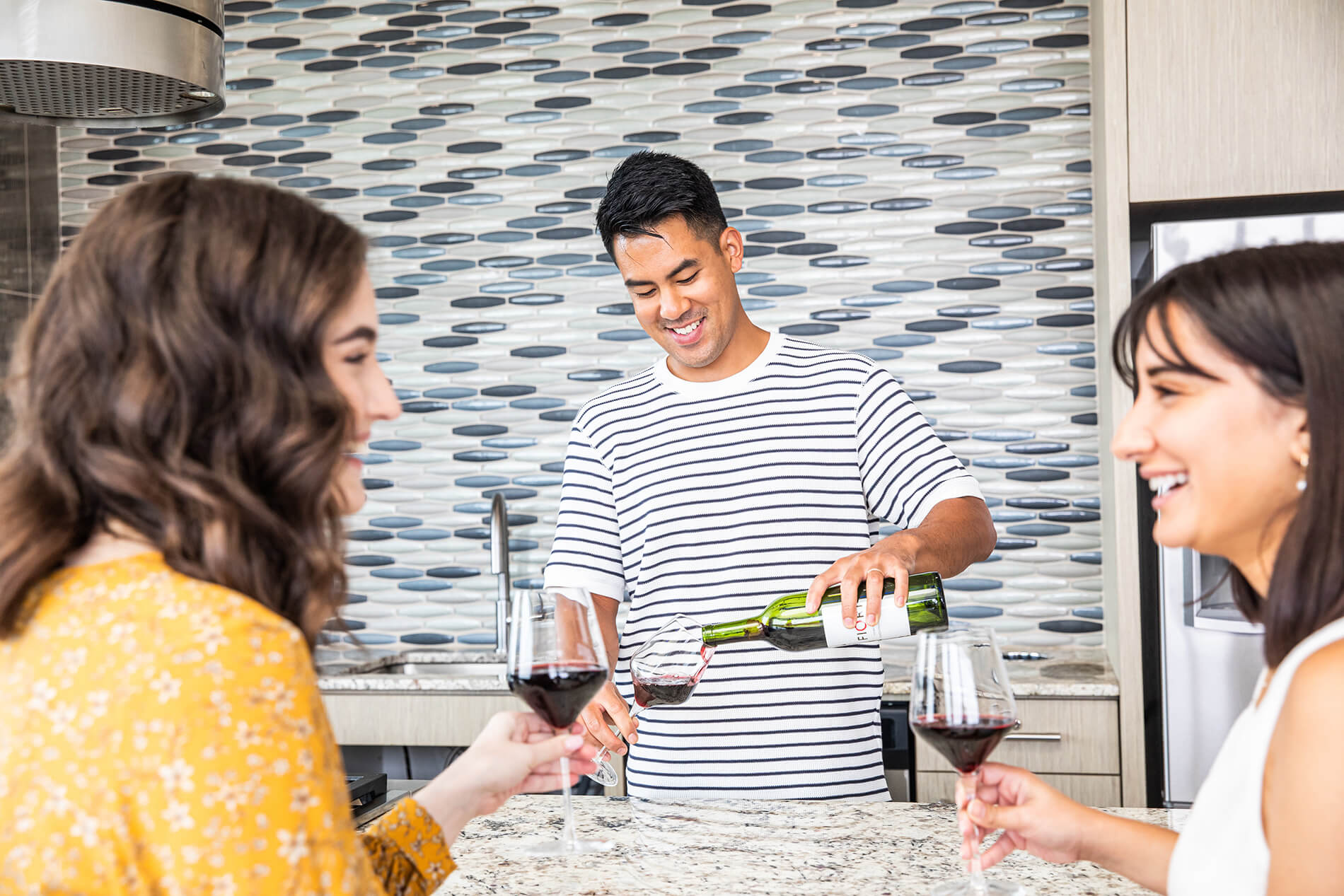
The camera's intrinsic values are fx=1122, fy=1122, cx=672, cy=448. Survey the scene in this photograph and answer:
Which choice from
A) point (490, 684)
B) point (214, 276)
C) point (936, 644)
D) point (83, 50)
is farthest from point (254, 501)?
point (490, 684)

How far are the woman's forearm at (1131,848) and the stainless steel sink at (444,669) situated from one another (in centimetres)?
223

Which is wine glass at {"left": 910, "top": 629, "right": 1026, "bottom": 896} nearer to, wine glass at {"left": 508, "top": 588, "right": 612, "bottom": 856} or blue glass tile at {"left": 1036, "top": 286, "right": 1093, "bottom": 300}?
wine glass at {"left": 508, "top": 588, "right": 612, "bottom": 856}

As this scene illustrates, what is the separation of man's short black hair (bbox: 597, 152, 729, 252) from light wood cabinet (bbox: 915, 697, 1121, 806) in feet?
4.40

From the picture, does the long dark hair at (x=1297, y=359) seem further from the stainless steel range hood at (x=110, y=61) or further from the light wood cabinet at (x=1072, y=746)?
the light wood cabinet at (x=1072, y=746)

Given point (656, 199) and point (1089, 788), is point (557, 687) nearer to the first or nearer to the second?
point (656, 199)

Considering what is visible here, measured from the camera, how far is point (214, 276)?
2.44ft

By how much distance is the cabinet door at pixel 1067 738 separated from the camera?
8.19 ft

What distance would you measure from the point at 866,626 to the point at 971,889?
0.42 metres

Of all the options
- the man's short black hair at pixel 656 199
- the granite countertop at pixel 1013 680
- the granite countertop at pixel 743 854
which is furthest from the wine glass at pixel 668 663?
the granite countertop at pixel 1013 680

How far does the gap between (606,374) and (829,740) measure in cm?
164

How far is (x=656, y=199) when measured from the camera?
1.88m

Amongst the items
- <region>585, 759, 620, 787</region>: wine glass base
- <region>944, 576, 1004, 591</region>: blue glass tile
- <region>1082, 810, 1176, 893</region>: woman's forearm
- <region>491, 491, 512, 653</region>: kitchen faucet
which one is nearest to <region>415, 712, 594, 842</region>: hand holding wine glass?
<region>585, 759, 620, 787</region>: wine glass base

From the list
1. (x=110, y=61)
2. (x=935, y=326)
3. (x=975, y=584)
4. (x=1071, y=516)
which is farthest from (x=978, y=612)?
(x=110, y=61)

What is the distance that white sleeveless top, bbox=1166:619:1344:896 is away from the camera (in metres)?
0.80
